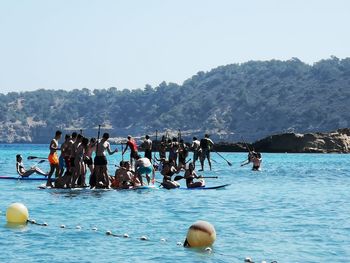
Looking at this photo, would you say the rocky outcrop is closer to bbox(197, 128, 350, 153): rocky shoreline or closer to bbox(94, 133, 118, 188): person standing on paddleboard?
bbox(197, 128, 350, 153): rocky shoreline

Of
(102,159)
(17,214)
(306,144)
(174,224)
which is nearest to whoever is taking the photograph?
(17,214)

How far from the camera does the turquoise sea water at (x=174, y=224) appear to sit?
1698 cm

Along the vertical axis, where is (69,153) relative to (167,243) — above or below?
above

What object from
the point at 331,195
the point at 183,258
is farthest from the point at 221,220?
the point at 331,195

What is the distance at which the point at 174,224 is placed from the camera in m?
21.8

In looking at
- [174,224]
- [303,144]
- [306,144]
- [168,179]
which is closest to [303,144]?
[303,144]

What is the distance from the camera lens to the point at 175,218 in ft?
76.2

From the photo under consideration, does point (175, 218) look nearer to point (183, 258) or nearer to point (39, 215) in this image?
point (39, 215)

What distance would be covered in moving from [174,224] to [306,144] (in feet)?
318

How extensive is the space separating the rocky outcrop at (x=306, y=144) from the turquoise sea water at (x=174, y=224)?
3248 inches

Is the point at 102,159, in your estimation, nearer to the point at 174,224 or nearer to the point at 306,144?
the point at 174,224

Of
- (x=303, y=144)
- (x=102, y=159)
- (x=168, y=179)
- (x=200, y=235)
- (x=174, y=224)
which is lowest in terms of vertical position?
(x=174, y=224)

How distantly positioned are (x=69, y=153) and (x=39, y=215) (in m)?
6.93

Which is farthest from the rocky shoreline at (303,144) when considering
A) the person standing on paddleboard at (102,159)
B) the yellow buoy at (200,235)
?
the yellow buoy at (200,235)
